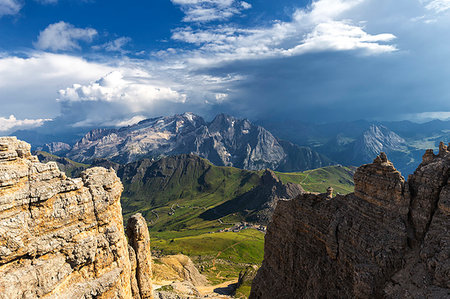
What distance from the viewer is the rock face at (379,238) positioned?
35062 mm

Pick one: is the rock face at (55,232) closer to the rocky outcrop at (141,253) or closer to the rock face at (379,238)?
the rocky outcrop at (141,253)

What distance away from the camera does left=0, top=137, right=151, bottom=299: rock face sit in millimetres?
28312

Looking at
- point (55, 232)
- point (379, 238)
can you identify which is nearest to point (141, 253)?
point (55, 232)

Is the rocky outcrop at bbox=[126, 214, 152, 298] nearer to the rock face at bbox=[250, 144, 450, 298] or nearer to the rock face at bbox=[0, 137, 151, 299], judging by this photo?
the rock face at bbox=[0, 137, 151, 299]

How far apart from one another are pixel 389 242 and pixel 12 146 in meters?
58.9

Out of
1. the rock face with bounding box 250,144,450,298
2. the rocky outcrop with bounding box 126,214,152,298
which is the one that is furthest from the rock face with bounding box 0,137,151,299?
the rock face with bounding box 250,144,450,298

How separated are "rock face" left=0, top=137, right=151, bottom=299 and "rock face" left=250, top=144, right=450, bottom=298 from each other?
40.1 m

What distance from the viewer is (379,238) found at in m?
41.1

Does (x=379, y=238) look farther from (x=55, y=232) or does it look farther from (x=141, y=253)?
(x=55, y=232)

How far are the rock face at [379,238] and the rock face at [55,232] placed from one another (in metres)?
40.1

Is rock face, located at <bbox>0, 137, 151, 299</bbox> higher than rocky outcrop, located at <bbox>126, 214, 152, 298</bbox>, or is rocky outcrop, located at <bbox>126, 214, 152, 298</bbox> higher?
rock face, located at <bbox>0, 137, 151, 299</bbox>

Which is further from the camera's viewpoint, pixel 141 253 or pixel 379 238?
pixel 141 253

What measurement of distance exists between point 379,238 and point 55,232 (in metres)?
51.3

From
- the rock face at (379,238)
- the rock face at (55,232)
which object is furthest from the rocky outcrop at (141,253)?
the rock face at (379,238)
